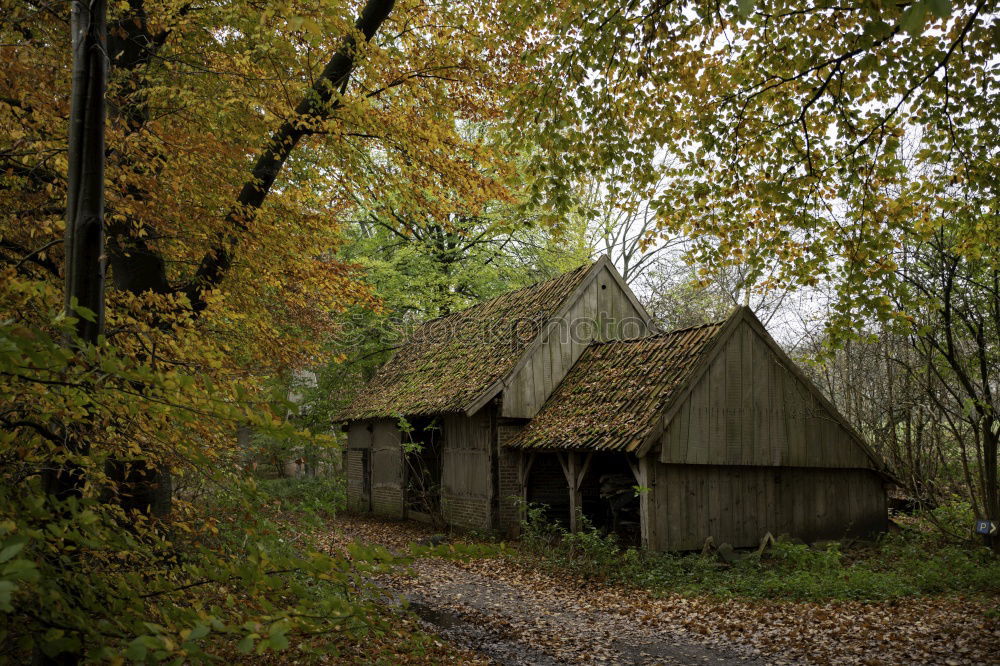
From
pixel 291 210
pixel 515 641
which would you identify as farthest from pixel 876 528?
pixel 291 210

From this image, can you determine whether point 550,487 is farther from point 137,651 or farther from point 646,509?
point 137,651

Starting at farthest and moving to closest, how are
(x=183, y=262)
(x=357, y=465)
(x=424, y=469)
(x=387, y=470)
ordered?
1. (x=357, y=465)
2. (x=387, y=470)
3. (x=424, y=469)
4. (x=183, y=262)

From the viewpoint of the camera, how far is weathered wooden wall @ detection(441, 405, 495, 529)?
17.2m

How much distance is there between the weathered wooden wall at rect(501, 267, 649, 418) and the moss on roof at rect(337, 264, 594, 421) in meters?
0.42

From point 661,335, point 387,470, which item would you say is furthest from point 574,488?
point 387,470

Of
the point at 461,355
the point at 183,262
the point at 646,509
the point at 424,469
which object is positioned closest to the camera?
the point at 183,262

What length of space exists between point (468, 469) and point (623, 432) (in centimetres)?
549

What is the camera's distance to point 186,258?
9328 millimetres

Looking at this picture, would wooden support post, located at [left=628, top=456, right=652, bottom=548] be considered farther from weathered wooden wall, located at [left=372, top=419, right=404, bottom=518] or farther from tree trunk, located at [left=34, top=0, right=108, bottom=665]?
tree trunk, located at [left=34, top=0, right=108, bottom=665]

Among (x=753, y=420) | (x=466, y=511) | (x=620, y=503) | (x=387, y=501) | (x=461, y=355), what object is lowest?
(x=387, y=501)

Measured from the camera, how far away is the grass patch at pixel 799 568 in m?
10.9

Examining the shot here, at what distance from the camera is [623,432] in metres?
13.7

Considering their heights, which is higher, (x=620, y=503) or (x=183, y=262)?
(x=183, y=262)

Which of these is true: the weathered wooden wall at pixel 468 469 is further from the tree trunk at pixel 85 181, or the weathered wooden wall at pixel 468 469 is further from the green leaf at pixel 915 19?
the green leaf at pixel 915 19
